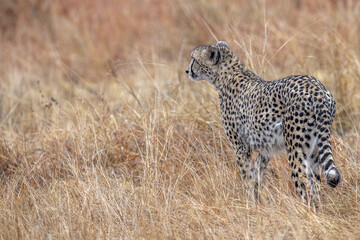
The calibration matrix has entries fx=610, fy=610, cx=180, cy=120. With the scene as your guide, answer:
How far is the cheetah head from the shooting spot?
4230mm

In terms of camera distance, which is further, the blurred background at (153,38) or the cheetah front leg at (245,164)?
the blurred background at (153,38)

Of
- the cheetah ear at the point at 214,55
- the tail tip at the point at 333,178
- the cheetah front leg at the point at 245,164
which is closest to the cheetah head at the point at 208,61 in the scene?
the cheetah ear at the point at 214,55

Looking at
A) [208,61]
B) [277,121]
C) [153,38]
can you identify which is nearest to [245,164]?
[277,121]

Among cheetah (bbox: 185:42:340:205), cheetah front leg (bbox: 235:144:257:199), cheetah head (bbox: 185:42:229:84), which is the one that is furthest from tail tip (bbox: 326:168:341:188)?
cheetah head (bbox: 185:42:229:84)

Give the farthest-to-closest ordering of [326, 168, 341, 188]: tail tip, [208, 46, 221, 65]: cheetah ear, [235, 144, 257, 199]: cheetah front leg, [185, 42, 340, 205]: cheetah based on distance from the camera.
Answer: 1. [208, 46, 221, 65]: cheetah ear
2. [235, 144, 257, 199]: cheetah front leg
3. [185, 42, 340, 205]: cheetah
4. [326, 168, 341, 188]: tail tip

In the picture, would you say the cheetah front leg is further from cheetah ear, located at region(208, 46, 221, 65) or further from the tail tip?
the tail tip

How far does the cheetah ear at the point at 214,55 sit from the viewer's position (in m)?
4.20

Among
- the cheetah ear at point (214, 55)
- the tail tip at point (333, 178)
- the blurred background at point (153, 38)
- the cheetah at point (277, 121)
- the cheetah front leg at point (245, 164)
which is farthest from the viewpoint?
the blurred background at point (153, 38)

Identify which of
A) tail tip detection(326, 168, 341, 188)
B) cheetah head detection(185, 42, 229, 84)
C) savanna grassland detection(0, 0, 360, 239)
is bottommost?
savanna grassland detection(0, 0, 360, 239)

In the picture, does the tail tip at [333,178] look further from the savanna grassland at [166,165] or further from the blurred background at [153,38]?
the blurred background at [153,38]

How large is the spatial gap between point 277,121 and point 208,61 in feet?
3.35

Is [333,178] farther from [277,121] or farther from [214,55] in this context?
[214,55]

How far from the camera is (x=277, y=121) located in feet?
11.2

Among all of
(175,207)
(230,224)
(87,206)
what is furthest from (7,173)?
(230,224)
